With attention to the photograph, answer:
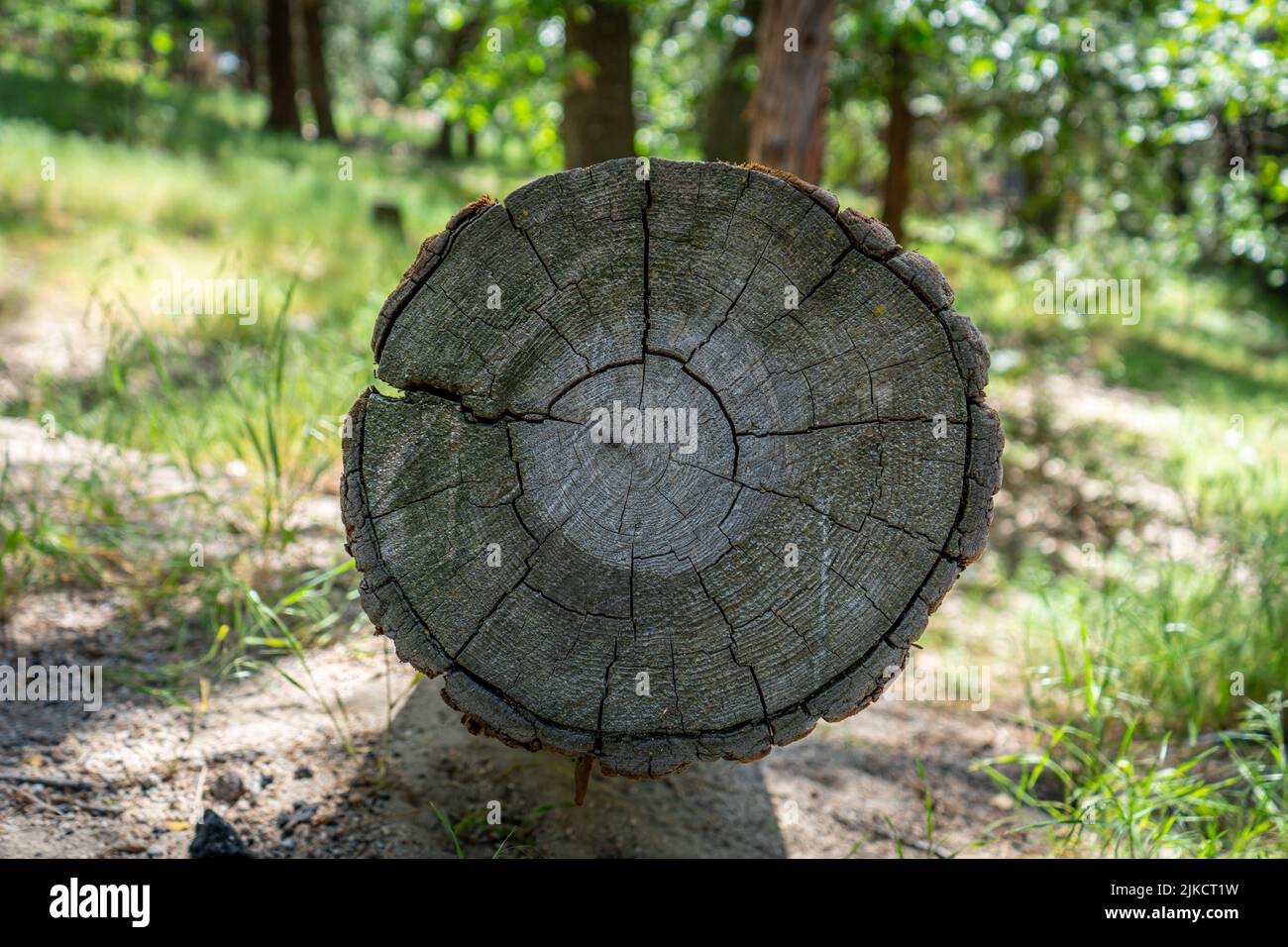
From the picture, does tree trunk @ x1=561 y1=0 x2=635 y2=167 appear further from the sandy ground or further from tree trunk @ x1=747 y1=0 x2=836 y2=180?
the sandy ground

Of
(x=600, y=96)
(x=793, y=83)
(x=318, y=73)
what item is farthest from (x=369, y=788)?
(x=318, y=73)

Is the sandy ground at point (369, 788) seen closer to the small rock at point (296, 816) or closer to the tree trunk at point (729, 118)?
the small rock at point (296, 816)

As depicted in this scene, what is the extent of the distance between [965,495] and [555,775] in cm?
137

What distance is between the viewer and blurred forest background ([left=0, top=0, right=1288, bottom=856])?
10.2ft

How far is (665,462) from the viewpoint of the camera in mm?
2023

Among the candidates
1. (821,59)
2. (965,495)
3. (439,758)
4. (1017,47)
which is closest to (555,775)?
(439,758)

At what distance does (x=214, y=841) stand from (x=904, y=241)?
7954mm

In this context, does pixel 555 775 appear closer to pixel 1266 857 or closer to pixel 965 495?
pixel 965 495

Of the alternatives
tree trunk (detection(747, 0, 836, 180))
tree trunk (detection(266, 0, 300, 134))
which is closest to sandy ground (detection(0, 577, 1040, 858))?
tree trunk (detection(747, 0, 836, 180))

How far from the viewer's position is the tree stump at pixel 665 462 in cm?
196

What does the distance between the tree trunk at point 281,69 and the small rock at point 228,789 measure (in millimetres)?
14809

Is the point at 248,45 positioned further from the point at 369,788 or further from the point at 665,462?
the point at 665,462

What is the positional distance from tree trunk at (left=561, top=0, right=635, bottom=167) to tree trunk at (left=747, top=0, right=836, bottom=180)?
159 centimetres

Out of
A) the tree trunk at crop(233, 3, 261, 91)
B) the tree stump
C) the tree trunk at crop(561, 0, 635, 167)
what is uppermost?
the tree trunk at crop(233, 3, 261, 91)
